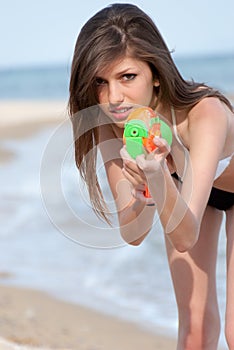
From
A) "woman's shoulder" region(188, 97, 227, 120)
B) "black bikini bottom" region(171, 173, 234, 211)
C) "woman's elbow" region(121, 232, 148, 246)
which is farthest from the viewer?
"black bikini bottom" region(171, 173, 234, 211)

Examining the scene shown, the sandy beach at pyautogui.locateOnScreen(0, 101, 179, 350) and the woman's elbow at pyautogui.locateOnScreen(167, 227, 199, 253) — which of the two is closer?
the woman's elbow at pyautogui.locateOnScreen(167, 227, 199, 253)

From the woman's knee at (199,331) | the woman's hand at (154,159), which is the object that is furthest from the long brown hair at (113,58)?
the woman's knee at (199,331)

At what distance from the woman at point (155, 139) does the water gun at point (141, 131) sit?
0.09 feet

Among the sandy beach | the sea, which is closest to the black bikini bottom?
the sea

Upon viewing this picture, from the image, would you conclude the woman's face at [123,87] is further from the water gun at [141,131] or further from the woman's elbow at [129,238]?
the woman's elbow at [129,238]

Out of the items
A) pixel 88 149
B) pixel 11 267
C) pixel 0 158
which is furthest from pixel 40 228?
pixel 0 158

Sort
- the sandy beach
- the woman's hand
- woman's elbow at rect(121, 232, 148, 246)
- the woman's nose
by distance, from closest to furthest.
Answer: the woman's hand → the woman's nose → woman's elbow at rect(121, 232, 148, 246) → the sandy beach

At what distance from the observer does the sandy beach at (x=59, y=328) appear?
4859mm

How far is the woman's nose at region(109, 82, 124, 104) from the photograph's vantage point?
291 cm

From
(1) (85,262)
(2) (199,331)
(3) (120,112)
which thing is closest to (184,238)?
(3) (120,112)

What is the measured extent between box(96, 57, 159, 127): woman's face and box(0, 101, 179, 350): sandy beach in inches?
65.6

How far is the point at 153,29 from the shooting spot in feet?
10.1

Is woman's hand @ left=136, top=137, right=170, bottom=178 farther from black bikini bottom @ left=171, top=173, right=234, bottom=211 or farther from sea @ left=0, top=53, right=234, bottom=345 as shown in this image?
black bikini bottom @ left=171, top=173, right=234, bottom=211

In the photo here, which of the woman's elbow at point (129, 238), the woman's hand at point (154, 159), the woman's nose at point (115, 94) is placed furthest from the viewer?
the woman's elbow at point (129, 238)
